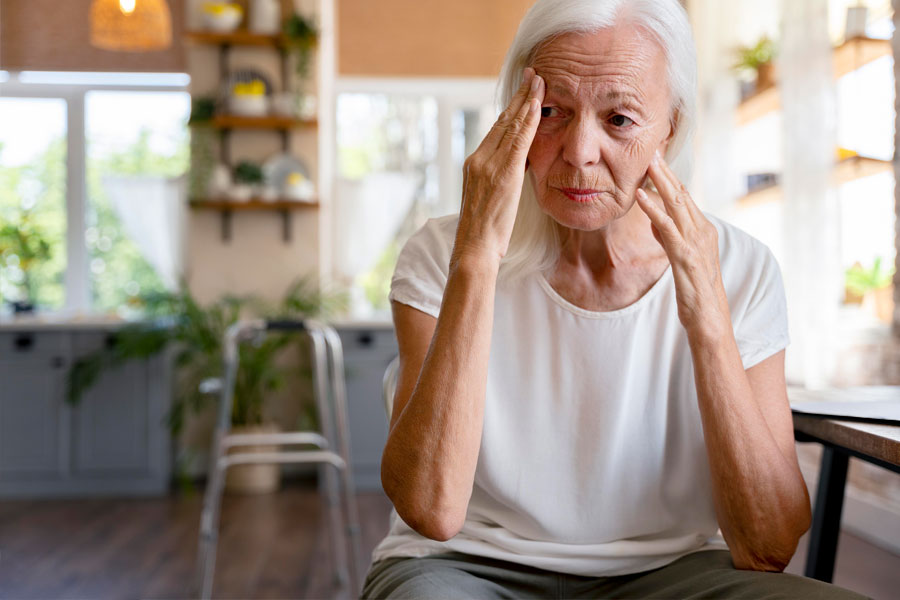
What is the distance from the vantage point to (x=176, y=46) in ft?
17.4

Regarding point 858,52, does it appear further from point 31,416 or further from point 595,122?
point 31,416

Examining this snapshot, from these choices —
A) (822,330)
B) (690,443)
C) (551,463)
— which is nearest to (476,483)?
(551,463)

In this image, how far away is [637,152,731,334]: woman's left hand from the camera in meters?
1.14

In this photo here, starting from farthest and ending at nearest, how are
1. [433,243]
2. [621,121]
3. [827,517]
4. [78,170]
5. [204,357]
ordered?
[78,170], [204,357], [827,517], [433,243], [621,121]

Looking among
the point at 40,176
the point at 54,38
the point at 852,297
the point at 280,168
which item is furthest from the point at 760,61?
the point at 40,176

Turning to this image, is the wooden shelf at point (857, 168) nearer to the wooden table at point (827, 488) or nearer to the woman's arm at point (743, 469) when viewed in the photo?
the wooden table at point (827, 488)

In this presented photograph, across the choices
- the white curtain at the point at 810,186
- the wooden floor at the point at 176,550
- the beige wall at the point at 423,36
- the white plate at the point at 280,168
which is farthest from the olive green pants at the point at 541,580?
the beige wall at the point at 423,36

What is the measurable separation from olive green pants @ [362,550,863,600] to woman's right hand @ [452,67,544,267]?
0.41 meters

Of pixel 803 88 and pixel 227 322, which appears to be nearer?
pixel 803 88

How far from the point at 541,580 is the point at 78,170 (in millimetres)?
4930

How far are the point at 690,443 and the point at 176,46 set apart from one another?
16.0 feet

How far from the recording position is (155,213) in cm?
513

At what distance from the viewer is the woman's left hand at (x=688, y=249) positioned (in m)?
1.14

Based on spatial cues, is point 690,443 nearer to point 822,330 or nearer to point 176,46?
point 822,330
